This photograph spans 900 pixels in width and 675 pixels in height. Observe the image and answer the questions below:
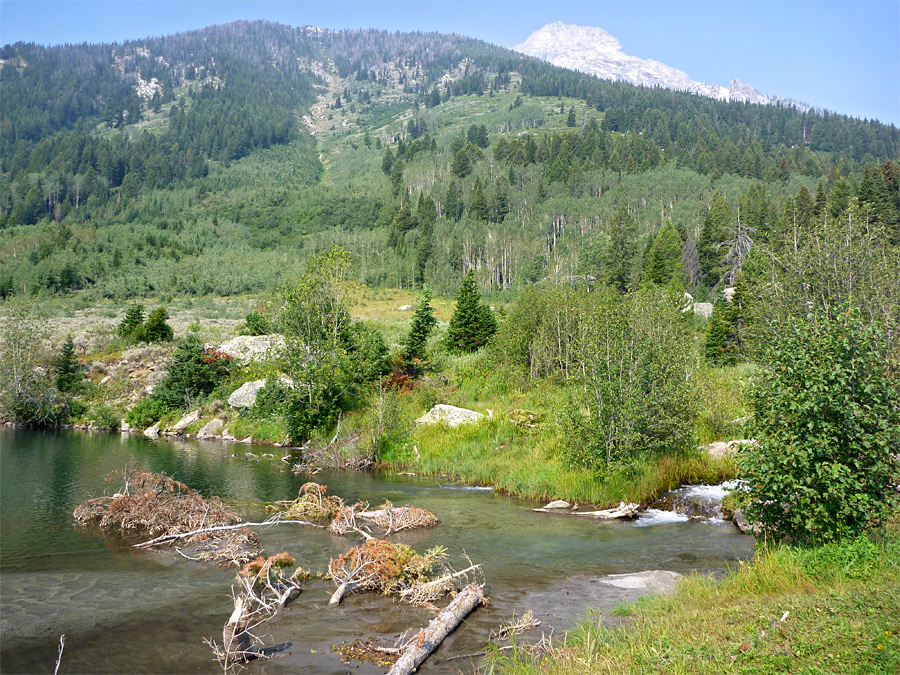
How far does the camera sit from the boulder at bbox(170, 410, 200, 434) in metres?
37.5

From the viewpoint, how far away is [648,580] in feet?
37.1

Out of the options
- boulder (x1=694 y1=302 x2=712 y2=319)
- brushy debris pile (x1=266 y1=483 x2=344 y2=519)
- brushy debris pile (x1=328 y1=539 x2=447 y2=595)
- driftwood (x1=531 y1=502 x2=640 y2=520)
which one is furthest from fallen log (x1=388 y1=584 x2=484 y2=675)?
boulder (x1=694 y1=302 x2=712 y2=319)

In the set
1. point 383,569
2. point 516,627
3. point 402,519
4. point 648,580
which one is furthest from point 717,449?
point 383,569

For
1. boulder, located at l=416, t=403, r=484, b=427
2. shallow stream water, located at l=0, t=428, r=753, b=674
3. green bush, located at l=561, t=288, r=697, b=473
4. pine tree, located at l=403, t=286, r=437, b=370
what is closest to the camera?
shallow stream water, located at l=0, t=428, r=753, b=674

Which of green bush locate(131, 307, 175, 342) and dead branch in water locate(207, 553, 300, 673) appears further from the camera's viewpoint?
green bush locate(131, 307, 175, 342)

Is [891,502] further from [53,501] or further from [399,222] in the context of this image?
[399,222]

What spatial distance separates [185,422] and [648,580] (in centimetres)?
3438

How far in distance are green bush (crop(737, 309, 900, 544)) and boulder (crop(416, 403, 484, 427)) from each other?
669 inches

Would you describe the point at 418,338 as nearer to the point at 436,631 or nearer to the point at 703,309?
the point at 436,631

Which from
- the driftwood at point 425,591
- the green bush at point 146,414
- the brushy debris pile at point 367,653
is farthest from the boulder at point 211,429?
the brushy debris pile at point 367,653

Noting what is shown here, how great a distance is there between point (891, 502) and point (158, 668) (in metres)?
11.9

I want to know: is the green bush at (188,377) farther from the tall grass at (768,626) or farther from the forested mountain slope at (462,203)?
the forested mountain slope at (462,203)

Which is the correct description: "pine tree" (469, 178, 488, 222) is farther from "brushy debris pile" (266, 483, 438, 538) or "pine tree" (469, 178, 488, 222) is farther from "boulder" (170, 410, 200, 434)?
"brushy debris pile" (266, 483, 438, 538)

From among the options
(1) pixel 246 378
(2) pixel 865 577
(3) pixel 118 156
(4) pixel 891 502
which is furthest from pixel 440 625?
A: (3) pixel 118 156
